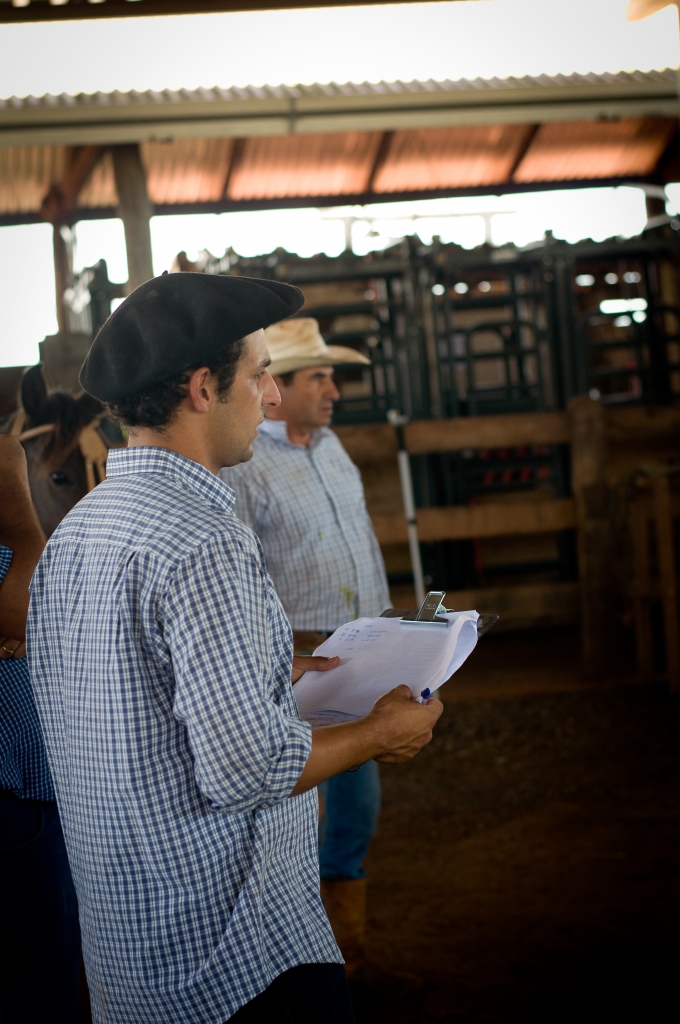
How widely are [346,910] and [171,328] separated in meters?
2.15

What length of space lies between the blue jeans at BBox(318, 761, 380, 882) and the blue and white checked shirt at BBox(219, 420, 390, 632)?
18.9 inches

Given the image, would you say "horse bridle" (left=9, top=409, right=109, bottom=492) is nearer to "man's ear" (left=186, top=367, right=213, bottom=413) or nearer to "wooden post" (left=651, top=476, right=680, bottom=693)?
"man's ear" (left=186, top=367, right=213, bottom=413)

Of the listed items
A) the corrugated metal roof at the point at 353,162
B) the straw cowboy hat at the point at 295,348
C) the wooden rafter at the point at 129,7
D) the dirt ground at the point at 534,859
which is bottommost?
the dirt ground at the point at 534,859

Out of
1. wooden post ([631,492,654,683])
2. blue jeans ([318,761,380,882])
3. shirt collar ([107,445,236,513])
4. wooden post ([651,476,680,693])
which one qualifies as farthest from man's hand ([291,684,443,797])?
wooden post ([631,492,654,683])

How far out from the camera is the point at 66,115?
4.59m

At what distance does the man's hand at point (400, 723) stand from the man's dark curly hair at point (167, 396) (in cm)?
50

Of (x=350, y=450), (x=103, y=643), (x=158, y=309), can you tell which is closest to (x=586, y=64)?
(x=350, y=450)

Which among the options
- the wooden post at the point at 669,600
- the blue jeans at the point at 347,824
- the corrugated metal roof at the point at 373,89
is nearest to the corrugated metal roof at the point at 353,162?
the corrugated metal roof at the point at 373,89

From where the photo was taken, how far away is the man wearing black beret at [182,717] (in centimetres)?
113

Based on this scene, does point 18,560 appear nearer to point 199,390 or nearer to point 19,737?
point 19,737

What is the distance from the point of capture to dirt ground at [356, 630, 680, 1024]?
8.89ft

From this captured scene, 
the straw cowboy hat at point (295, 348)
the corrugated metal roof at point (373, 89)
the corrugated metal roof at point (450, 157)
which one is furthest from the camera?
the corrugated metal roof at point (450, 157)

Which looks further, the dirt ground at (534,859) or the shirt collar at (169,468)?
the dirt ground at (534,859)

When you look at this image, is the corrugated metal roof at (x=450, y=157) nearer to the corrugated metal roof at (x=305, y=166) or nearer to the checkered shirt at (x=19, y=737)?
the corrugated metal roof at (x=305, y=166)
